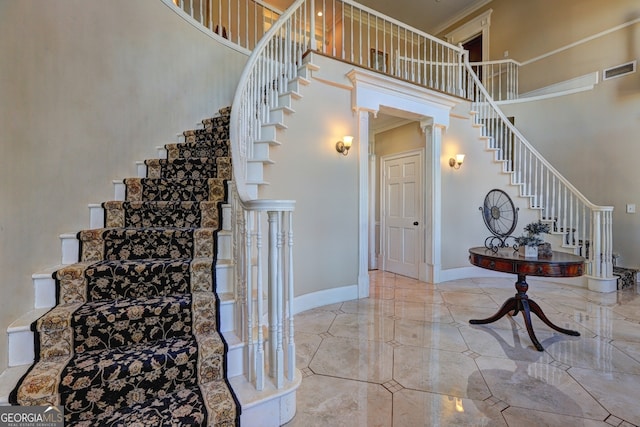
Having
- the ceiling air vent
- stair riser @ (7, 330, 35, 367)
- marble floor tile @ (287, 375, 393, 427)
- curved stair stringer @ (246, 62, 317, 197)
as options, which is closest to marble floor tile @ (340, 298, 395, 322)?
marble floor tile @ (287, 375, 393, 427)

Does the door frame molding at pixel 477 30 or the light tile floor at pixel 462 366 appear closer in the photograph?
the light tile floor at pixel 462 366

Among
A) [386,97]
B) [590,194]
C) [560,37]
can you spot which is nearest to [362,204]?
[386,97]

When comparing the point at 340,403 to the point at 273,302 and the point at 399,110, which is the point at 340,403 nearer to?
the point at 273,302

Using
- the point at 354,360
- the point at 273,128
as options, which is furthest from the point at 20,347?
the point at 273,128

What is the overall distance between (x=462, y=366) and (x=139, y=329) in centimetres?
216

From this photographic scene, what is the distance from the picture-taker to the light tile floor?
64.2 inches

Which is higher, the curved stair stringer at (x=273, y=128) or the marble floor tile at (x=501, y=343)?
the curved stair stringer at (x=273, y=128)

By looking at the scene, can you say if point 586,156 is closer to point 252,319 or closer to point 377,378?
point 377,378

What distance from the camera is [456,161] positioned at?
15.0ft

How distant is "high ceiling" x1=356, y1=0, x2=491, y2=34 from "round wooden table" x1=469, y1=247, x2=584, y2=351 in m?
6.49

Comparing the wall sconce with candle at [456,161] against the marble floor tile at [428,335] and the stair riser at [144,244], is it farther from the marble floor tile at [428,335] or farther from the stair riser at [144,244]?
the stair riser at [144,244]

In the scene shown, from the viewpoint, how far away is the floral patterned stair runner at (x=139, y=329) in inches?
51.5

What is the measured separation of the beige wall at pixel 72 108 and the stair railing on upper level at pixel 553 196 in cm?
448

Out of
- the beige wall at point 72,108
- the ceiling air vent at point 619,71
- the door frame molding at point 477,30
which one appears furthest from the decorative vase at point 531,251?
the door frame molding at point 477,30
